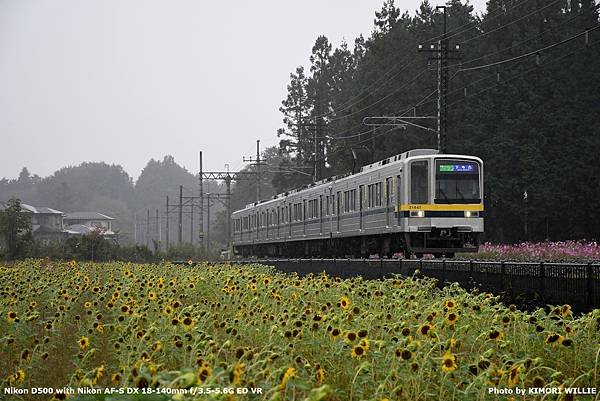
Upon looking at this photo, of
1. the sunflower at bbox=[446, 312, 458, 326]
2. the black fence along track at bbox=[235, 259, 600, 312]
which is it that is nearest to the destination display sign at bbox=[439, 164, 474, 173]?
the black fence along track at bbox=[235, 259, 600, 312]

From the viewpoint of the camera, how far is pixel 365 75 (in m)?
68.6

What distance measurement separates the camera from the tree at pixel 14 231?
40.1 m

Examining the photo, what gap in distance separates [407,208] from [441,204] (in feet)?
2.95

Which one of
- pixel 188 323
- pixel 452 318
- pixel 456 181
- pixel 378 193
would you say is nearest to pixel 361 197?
pixel 378 193

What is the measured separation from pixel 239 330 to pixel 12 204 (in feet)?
119

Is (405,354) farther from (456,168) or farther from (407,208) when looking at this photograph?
(456,168)

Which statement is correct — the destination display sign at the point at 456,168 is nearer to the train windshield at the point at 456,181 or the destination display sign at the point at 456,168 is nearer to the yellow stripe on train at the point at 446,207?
the train windshield at the point at 456,181

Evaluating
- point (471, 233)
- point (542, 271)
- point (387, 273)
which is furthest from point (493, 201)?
point (542, 271)

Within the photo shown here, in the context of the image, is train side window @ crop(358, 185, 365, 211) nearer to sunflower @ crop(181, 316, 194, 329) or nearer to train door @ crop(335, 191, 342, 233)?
train door @ crop(335, 191, 342, 233)

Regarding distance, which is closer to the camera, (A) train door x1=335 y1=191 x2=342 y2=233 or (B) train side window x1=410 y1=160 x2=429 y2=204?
(B) train side window x1=410 y1=160 x2=429 y2=204

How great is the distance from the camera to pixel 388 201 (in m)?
26.9

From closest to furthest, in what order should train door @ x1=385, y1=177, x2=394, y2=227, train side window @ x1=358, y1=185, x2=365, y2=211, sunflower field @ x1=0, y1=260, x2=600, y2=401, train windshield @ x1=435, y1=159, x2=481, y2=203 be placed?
sunflower field @ x1=0, y1=260, x2=600, y2=401 → train windshield @ x1=435, y1=159, x2=481, y2=203 → train door @ x1=385, y1=177, x2=394, y2=227 → train side window @ x1=358, y1=185, x2=365, y2=211

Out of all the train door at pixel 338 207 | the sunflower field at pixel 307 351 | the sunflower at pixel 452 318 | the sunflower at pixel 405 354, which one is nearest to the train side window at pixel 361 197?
Result: the train door at pixel 338 207

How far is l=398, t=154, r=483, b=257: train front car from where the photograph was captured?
997 inches
